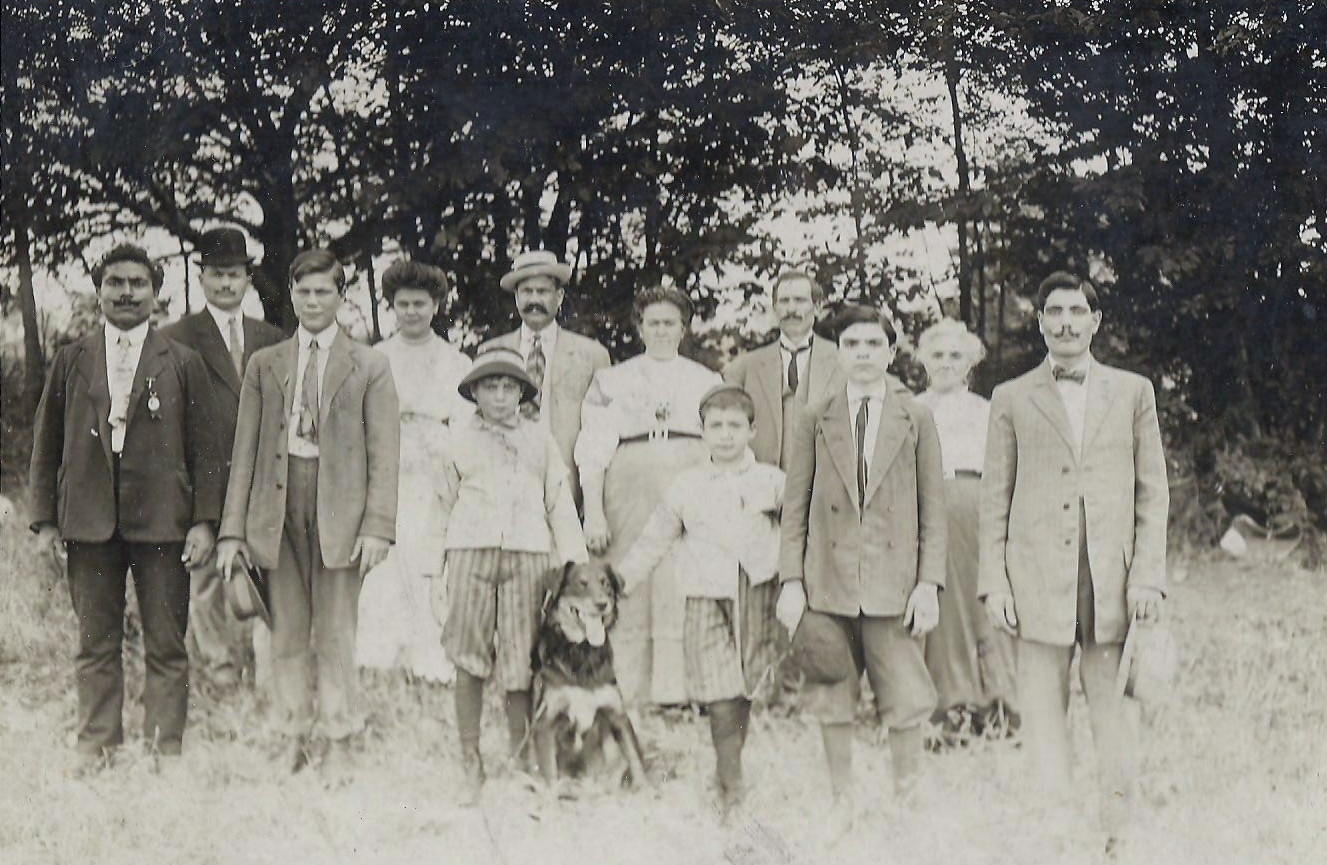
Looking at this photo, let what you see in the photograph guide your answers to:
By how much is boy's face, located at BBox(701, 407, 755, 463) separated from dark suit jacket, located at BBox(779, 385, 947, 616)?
0.68ft

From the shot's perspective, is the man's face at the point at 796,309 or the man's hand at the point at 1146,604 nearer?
the man's hand at the point at 1146,604

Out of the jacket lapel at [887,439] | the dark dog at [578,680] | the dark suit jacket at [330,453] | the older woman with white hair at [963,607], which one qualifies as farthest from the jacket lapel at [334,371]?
the older woman with white hair at [963,607]

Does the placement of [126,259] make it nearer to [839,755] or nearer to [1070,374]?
[839,755]

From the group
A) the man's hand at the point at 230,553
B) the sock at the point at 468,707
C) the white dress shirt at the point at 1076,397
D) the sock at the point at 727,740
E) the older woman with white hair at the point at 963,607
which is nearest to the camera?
the white dress shirt at the point at 1076,397

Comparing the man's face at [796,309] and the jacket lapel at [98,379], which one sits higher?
the man's face at [796,309]

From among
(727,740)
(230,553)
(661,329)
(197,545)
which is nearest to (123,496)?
(197,545)

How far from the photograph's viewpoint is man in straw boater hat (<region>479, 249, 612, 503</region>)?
14.3ft

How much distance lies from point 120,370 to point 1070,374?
3126 millimetres

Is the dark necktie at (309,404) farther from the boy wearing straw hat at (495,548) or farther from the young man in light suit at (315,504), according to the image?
the boy wearing straw hat at (495,548)

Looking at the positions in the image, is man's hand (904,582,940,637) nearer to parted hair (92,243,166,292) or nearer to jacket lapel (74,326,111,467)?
jacket lapel (74,326,111,467)

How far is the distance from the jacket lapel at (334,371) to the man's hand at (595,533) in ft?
3.14

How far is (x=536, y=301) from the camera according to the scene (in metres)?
4.44

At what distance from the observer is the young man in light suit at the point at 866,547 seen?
3590 millimetres

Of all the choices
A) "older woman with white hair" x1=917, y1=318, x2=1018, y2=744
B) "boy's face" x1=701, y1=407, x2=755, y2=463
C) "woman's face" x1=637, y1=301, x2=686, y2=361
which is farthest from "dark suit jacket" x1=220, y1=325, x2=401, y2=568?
"older woman with white hair" x1=917, y1=318, x2=1018, y2=744
